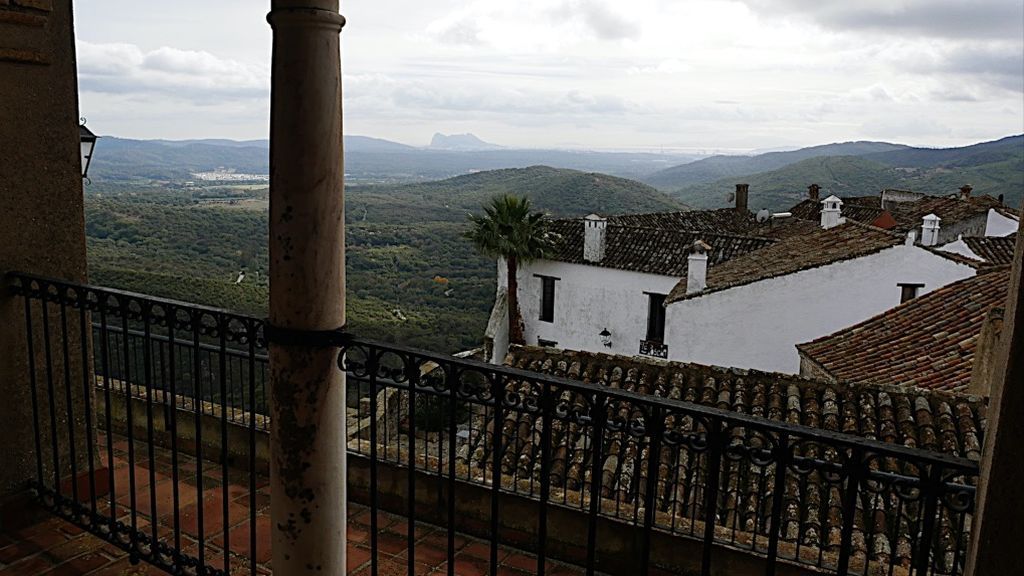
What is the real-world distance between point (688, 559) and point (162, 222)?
25.9 metres

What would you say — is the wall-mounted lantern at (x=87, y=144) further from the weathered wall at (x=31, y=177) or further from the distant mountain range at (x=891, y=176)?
the distant mountain range at (x=891, y=176)

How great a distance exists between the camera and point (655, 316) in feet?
80.2

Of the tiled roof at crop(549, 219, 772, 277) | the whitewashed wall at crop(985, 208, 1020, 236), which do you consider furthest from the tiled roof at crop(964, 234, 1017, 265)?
the whitewashed wall at crop(985, 208, 1020, 236)

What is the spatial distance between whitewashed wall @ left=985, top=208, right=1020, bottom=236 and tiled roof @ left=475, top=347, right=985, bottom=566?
22541mm

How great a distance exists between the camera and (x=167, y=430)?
16.2 feet

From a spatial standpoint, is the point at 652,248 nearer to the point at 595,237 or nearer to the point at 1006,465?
the point at 595,237

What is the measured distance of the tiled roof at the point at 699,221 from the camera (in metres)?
29.1

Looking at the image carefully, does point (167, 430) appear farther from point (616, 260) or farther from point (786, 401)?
point (616, 260)

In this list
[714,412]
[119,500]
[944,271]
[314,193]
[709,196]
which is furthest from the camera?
[709,196]

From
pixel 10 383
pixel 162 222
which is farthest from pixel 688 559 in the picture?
pixel 162 222

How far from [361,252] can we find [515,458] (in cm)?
2918

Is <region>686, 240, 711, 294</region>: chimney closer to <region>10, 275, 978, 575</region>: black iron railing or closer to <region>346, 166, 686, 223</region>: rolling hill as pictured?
<region>10, 275, 978, 575</region>: black iron railing

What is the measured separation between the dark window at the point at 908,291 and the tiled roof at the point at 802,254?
848 millimetres

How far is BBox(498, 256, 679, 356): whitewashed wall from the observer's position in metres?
24.6
